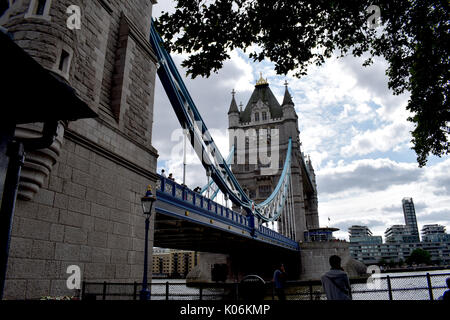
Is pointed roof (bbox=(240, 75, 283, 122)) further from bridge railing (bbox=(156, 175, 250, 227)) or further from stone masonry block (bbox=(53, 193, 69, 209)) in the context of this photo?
stone masonry block (bbox=(53, 193, 69, 209))

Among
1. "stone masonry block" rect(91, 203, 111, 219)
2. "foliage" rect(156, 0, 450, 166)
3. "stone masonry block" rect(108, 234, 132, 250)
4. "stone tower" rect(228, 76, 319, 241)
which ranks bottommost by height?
"stone masonry block" rect(108, 234, 132, 250)

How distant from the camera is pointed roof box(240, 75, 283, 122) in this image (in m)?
61.7

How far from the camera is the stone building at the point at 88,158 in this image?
18.2ft

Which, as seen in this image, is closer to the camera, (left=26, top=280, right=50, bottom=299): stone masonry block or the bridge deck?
(left=26, top=280, right=50, bottom=299): stone masonry block

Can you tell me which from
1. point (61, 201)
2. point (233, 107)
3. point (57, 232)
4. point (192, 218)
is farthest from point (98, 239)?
point (233, 107)

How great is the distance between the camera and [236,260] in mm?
39719

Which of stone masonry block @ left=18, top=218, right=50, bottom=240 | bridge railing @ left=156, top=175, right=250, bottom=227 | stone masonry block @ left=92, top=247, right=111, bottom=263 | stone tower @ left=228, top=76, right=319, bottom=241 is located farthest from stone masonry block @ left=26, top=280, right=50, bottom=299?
stone tower @ left=228, top=76, right=319, bottom=241

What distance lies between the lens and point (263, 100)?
63.8 metres

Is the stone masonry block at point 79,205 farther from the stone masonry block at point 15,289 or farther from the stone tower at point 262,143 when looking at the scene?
the stone tower at point 262,143

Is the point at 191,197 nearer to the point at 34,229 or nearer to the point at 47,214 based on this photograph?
the point at 47,214

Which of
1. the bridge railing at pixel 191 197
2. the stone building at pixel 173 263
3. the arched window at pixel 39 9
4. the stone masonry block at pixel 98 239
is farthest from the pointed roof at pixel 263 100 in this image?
the stone building at pixel 173 263

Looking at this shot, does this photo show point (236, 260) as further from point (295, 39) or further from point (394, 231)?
point (394, 231)
